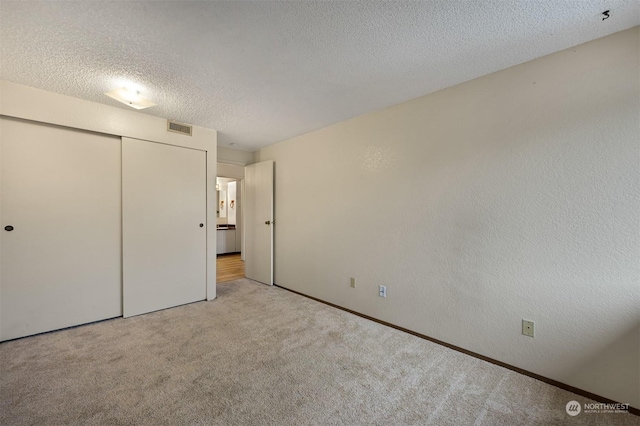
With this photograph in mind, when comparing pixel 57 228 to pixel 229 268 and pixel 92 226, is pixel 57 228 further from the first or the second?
pixel 229 268

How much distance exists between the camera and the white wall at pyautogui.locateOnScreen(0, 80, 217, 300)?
7.75 feet

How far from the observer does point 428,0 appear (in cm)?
143

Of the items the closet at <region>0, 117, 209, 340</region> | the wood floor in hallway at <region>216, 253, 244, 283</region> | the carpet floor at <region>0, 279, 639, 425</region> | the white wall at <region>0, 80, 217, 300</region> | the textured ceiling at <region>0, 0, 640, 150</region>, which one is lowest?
the wood floor in hallway at <region>216, 253, 244, 283</region>

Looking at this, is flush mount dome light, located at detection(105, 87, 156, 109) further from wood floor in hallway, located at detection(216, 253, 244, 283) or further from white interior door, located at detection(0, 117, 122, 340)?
wood floor in hallway, located at detection(216, 253, 244, 283)

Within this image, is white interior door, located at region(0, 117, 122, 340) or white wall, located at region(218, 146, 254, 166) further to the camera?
white wall, located at region(218, 146, 254, 166)

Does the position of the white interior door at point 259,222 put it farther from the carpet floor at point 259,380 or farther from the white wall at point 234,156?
the carpet floor at point 259,380

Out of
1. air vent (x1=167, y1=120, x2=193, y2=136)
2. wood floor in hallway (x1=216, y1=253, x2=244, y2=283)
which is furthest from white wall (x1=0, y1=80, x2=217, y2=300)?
wood floor in hallway (x1=216, y1=253, x2=244, y2=283)

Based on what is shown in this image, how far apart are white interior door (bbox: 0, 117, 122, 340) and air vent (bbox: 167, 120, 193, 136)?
1.91ft

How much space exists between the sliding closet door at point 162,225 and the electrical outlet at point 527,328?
3.51 meters

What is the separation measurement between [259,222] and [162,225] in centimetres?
158

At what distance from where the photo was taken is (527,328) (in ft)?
6.40

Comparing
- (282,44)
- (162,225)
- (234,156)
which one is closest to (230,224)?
(234,156)

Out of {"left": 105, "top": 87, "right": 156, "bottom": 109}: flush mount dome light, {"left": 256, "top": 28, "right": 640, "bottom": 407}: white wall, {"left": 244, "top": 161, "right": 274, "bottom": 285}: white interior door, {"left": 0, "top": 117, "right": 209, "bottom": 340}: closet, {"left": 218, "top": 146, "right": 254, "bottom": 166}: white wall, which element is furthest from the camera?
{"left": 218, "top": 146, "right": 254, "bottom": 166}: white wall

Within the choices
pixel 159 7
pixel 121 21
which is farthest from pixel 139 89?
pixel 159 7
